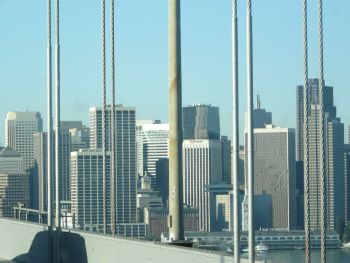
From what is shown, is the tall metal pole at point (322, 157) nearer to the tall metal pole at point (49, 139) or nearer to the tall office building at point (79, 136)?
the tall metal pole at point (49, 139)

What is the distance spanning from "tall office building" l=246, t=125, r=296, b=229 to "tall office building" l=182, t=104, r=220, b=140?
3128 mm

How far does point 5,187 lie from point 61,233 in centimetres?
2146

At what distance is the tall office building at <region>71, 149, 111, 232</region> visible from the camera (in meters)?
30.0

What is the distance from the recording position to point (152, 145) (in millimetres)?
53406

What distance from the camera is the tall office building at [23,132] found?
47.3 meters

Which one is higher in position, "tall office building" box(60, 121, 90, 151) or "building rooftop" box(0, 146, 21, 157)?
"tall office building" box(60, 121, 90, 151)

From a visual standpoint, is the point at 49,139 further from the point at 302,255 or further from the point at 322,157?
the point at 322,157

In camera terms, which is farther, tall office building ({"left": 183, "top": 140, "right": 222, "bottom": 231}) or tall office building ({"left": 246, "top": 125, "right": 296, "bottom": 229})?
tall office building ({"left": 183, "top": 140, "right": 222, "bottom": 231})

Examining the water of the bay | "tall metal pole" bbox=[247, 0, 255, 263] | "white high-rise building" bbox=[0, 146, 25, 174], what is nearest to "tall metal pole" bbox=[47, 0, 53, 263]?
the water of the bay

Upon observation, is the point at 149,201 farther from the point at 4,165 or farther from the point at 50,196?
the point at 50,196

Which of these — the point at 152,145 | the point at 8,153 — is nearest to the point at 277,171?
the point at 152,145

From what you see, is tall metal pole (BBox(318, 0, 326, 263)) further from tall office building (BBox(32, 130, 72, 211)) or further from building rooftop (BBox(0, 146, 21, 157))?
building rooftop (BBox(0, 146, 21, 157))

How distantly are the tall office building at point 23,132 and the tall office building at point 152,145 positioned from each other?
15.4ft

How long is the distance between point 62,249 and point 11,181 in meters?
24.6
